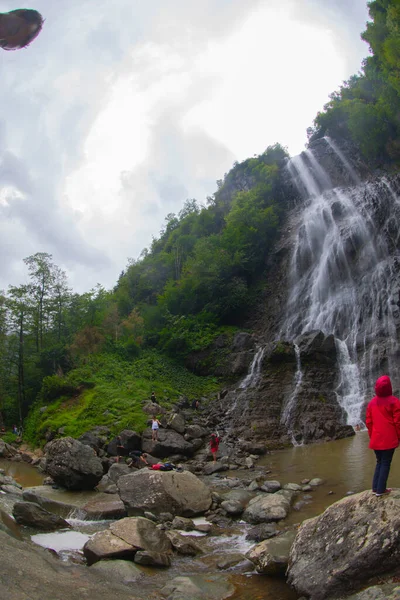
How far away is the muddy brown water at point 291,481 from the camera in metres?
6.72

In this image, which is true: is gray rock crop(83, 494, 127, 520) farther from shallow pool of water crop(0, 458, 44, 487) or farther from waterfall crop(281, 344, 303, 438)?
waterfall crop(281, 344, 303, 438)

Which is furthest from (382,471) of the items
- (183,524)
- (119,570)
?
(183,524)

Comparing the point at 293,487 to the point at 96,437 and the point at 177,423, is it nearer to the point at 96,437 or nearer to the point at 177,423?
the point at 177,423

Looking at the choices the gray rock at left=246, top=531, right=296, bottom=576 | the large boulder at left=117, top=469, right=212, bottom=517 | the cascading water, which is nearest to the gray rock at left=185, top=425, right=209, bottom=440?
the cascading water

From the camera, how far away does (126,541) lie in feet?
25.4

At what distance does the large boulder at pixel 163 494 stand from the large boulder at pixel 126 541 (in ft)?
Result: 6.87

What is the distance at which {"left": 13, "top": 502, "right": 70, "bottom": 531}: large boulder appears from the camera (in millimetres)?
9000

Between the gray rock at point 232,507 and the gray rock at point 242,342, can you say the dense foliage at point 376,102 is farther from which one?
the gray rock at point 232,507

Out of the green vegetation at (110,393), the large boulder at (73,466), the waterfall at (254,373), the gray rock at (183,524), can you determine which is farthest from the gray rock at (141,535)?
the waterfall at (254,373)

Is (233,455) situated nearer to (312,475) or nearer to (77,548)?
(312,475)

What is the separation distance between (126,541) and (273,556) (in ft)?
8.92

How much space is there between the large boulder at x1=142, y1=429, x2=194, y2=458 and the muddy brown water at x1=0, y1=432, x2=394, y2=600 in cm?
377

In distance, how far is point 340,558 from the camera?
580 centimetres

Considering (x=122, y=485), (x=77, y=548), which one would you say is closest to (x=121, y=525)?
(x=77, y=548)
